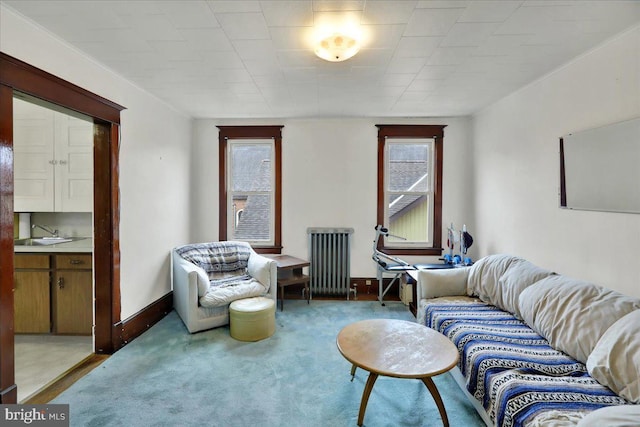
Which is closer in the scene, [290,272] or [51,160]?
[51,160]

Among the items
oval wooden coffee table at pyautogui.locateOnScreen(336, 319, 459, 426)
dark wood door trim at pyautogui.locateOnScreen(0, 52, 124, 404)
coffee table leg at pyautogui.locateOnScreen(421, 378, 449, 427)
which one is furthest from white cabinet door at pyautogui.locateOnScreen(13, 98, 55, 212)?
coffee table leg at pyautogui.locateOnScreen(421, 378, 449, 427)

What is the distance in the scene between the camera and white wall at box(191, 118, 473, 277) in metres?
4.35

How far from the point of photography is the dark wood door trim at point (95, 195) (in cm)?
185

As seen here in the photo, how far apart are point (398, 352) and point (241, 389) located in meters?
1.18

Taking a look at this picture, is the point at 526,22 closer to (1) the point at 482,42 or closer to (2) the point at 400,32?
(1) the point at 482,42

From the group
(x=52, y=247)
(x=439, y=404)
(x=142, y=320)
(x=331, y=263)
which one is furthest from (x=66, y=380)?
(x=331, y=263)

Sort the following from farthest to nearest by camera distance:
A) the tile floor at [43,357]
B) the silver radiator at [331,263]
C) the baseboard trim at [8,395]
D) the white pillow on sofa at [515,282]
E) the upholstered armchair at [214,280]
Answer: the silver radiator at [331,263] < the upholstered armchair at [214,280] < the white pillow on sofa at [515,282] < the tile floor at [43,357] < the baseboard trim at [8,395]

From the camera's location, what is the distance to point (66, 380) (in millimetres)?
2346

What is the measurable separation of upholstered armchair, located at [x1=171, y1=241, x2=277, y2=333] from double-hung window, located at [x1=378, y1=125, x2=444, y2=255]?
1.83m

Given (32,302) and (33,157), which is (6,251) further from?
(33,157)

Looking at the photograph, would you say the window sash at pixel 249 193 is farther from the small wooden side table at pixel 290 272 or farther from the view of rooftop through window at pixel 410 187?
the view of rooftop through window at pixel 410 187

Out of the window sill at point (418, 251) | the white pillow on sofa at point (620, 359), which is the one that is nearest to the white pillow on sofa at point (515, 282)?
the white pillow on sofa at point (620, 359)

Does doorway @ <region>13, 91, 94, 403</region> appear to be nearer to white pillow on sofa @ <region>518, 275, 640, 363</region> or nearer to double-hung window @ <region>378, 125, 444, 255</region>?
double-hung window @ <region>378, 125, 444, 255</region>

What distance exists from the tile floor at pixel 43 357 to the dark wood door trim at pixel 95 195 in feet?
0.76
